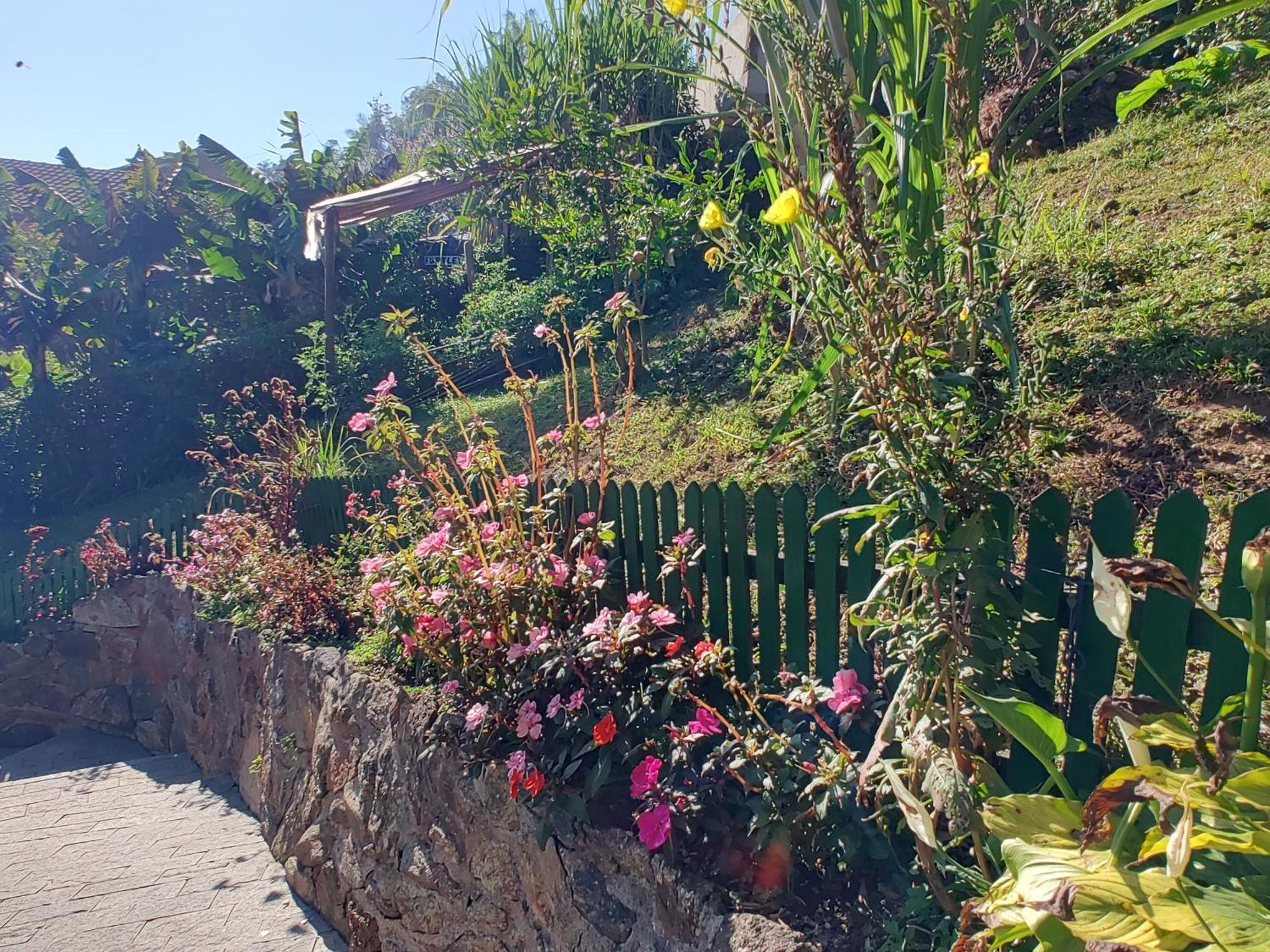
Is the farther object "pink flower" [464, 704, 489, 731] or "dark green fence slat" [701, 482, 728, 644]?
"dark green fence slat" [701, 482, 728, 644]

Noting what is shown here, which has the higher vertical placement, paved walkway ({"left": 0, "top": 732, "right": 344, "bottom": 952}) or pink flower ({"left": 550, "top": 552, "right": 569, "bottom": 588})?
pink flower ({"left": 550, "top": 552, "right": 569, "bottom": 588})

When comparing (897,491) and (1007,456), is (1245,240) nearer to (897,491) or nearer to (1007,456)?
(1007,456)

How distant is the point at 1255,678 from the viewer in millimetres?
1553

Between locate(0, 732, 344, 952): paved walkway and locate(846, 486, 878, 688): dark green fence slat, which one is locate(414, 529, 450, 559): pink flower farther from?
locate(0, 732, 344, 952): paved walkway

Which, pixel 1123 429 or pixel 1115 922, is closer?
pixel 1115 922

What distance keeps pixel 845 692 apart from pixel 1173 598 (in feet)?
2.80

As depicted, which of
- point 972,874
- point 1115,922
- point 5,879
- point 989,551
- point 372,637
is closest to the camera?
point 1115,922

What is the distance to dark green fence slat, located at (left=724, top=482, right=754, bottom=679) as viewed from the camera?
315 cm

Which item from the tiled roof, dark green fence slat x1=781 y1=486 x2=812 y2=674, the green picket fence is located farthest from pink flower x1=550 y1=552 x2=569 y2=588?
the tiled roof

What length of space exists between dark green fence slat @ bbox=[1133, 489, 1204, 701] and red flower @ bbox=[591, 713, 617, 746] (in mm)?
1542

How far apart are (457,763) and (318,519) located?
3255 millimetres

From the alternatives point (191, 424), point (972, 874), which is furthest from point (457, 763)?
point (191, 424)

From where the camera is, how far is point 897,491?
204 centimetres

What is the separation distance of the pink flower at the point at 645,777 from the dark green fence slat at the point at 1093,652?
1159mm
